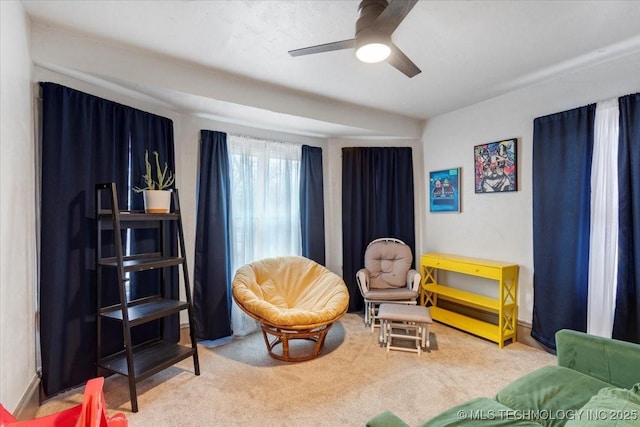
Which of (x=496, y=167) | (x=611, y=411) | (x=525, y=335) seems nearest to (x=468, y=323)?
(x=525, y=335)

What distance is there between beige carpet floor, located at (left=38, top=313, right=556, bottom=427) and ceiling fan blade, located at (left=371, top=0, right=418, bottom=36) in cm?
226

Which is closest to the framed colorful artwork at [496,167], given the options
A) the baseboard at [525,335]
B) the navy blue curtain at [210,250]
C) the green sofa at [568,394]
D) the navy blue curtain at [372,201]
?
the navy blue curtain at [372,201]

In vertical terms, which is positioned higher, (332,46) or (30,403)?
(332,46)

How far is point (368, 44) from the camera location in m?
1.56

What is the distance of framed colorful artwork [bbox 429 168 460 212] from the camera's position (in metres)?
3.73

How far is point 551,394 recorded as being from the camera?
150 cm

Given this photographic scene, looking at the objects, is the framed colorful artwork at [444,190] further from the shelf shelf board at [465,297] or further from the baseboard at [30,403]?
the baseboard at [30,403]

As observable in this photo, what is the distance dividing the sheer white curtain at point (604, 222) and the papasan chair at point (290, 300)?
82.9 inches

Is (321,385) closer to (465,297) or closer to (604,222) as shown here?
(465,297)

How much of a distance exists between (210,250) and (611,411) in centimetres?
301

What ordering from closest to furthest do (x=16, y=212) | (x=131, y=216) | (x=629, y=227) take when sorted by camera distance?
(x=16, y=212) → (x=131, y=216) → (x=629, y=227)

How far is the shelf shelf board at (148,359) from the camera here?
213 centimetres

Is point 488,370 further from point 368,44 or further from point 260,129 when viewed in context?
point 260,129

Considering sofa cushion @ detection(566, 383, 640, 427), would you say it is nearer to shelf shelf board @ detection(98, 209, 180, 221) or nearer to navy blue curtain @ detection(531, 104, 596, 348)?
navy blue curtain @ detection(531, 104, 596, 348)
